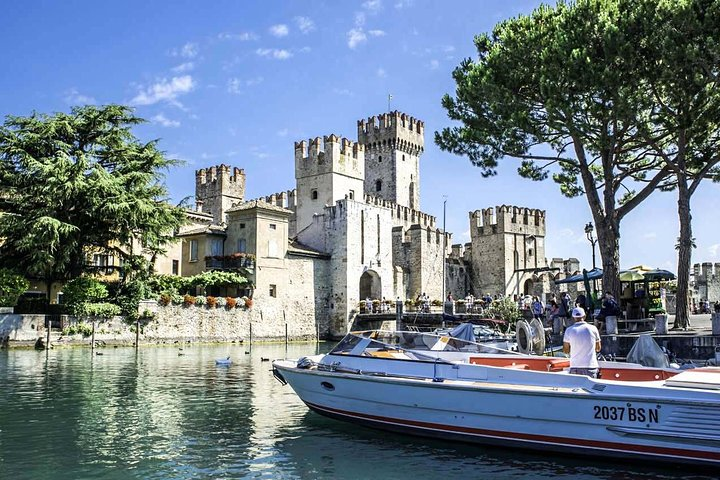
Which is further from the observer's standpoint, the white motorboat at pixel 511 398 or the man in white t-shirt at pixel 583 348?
the man in white t-shirt at pixel 583 348

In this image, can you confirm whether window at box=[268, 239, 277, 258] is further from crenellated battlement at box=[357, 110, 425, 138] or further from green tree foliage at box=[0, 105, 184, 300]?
crenellated battlement at box=[357, 110, 425, 138]

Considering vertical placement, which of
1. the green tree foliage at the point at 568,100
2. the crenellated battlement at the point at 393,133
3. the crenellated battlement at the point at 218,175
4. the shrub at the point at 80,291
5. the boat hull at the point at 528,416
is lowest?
the boat hull at the point at 528,416

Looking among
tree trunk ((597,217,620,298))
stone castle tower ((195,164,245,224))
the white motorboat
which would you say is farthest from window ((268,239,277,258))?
the white motorboat

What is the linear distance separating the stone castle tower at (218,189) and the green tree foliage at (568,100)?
37212mm

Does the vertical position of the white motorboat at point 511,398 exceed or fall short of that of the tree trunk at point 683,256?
it falls short

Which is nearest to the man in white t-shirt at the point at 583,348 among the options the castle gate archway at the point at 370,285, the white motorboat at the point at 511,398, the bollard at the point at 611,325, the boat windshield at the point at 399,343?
the white motorboat at the point at 511,398

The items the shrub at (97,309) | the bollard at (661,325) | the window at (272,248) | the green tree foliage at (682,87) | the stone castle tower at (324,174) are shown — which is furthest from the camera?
the stone castle tower at (324,174)

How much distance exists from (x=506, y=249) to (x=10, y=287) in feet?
129

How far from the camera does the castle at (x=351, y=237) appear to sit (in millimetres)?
45281

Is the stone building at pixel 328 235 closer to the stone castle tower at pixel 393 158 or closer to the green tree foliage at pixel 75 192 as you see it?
the stone castle tower at pixel 393 158

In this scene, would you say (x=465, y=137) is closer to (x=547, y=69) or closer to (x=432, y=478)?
(x=547, y=69)

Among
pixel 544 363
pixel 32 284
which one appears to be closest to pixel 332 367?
pixel 544 363

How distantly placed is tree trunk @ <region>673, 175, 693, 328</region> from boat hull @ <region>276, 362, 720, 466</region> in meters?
13.9

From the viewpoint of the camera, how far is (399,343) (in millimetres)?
13031
